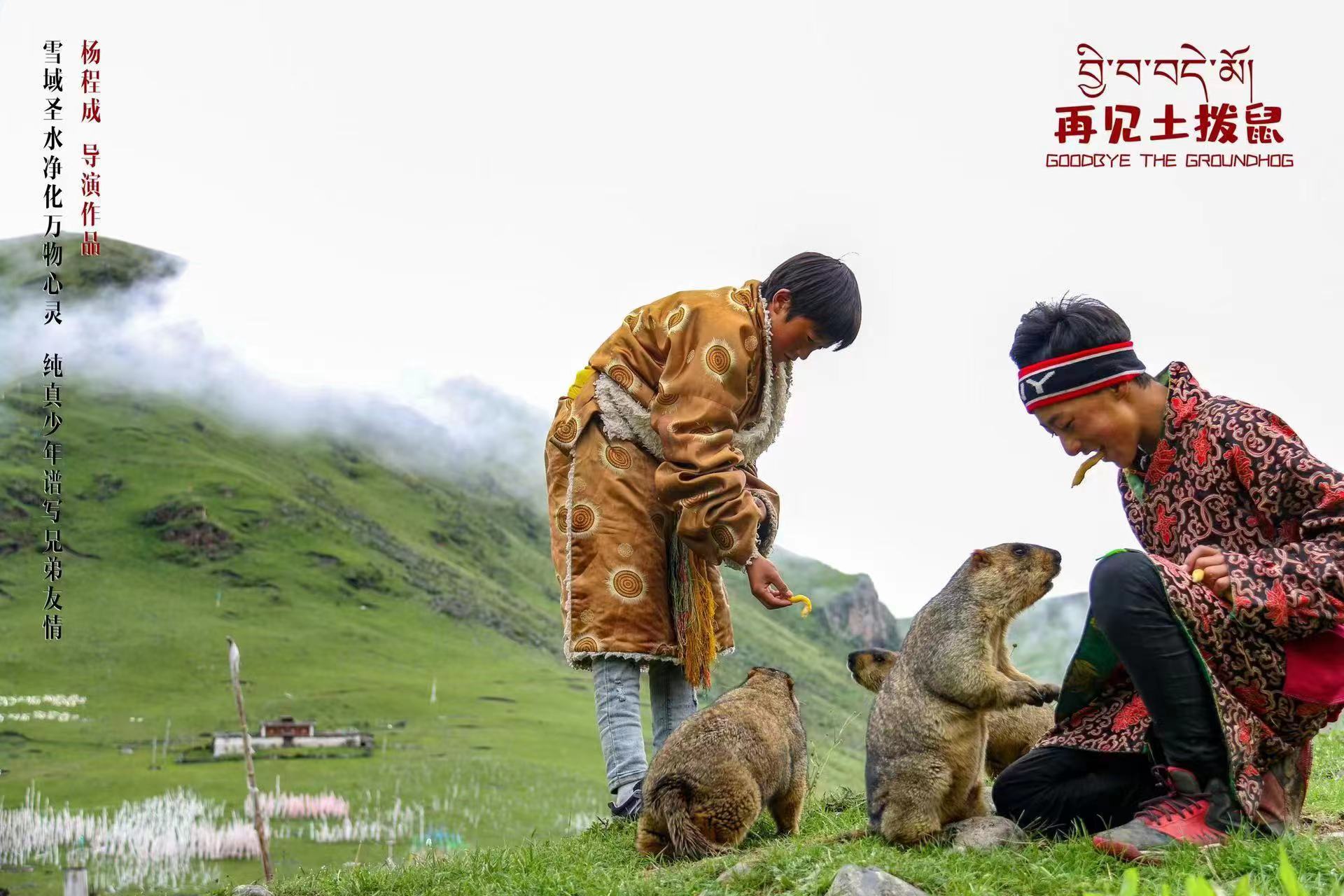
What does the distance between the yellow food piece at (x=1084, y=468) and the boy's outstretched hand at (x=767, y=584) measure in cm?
151

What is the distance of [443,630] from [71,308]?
3580 cm

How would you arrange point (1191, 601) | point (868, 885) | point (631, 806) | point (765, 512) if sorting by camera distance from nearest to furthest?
point (868, 885)
point (1191, 601)
point (631, 806)
point (765, 512)

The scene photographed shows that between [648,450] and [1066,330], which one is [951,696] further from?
[648,450]

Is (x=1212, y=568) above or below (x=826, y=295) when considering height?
below

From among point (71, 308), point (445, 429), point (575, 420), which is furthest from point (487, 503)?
point (575, 420)

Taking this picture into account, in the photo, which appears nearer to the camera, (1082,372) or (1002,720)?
(1082,372)

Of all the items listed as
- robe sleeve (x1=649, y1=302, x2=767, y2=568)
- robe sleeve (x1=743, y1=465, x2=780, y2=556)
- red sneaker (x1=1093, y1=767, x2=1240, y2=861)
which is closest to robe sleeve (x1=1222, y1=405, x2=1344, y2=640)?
red sneaker (x1=1093, y1=767, x2=1240, y2=861)

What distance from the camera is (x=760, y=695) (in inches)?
229

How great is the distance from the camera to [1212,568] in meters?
3.88

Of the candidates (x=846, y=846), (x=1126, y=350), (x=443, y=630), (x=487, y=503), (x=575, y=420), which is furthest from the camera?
(x=487, y=503)

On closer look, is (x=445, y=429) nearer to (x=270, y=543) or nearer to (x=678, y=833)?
(x=270, y=543)

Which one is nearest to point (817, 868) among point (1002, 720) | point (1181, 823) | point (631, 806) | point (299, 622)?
point (1181, 823)

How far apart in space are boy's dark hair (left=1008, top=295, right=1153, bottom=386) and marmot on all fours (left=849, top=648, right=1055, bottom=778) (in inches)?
71.1

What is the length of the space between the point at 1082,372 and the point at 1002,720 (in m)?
2.08
